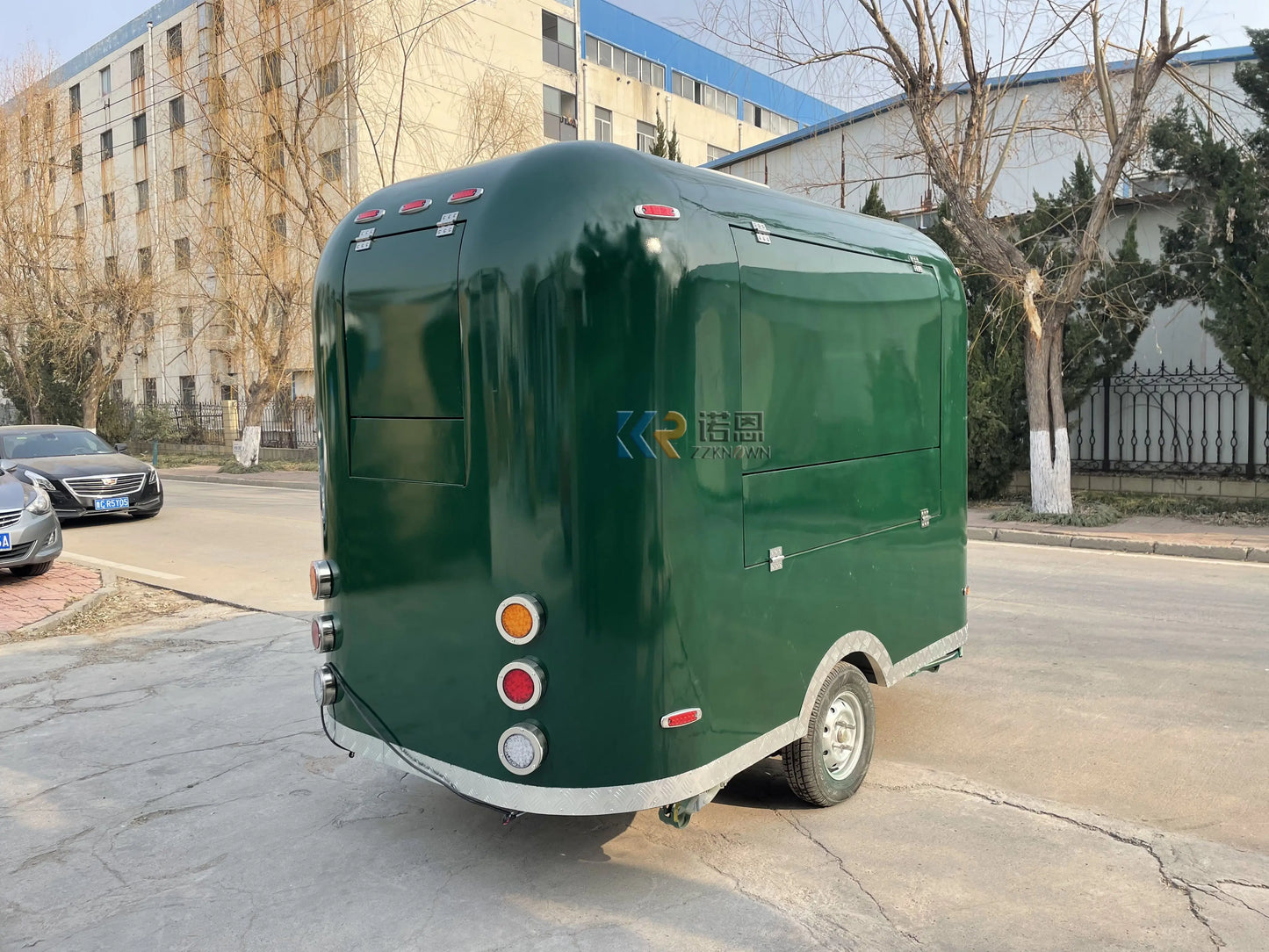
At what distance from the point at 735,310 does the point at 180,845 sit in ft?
10.4

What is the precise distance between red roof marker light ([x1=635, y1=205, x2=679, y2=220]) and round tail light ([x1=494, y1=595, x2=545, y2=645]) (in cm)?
135

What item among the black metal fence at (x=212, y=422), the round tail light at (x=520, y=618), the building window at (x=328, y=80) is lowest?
the round tail light at (x=520, y=618)

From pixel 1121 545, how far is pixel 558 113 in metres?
31.6

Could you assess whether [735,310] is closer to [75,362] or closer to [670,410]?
[670,410]

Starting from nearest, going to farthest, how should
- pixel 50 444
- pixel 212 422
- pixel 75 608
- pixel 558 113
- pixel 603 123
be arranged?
1. pixel 75 608
2. pixel 50 444
3. pixel 212 422
4. pixel 558 113
5. pixel 603 123

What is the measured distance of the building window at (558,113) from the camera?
37344 millimetres

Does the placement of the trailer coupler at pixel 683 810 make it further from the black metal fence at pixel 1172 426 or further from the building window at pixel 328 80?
the building window at pixel 328 80

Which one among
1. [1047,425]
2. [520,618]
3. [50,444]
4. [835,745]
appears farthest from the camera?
[50,444]

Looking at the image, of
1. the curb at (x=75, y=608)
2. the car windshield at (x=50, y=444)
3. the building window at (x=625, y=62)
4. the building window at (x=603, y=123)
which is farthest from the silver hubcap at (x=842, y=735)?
the building window at (x=625, y=62)

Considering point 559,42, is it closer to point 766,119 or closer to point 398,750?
point 766,119

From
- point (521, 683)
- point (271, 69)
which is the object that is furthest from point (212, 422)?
point (521, 683)

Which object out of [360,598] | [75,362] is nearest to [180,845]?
[360,598]

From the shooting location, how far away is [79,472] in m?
14.2

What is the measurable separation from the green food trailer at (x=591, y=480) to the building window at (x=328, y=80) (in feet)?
67.3
